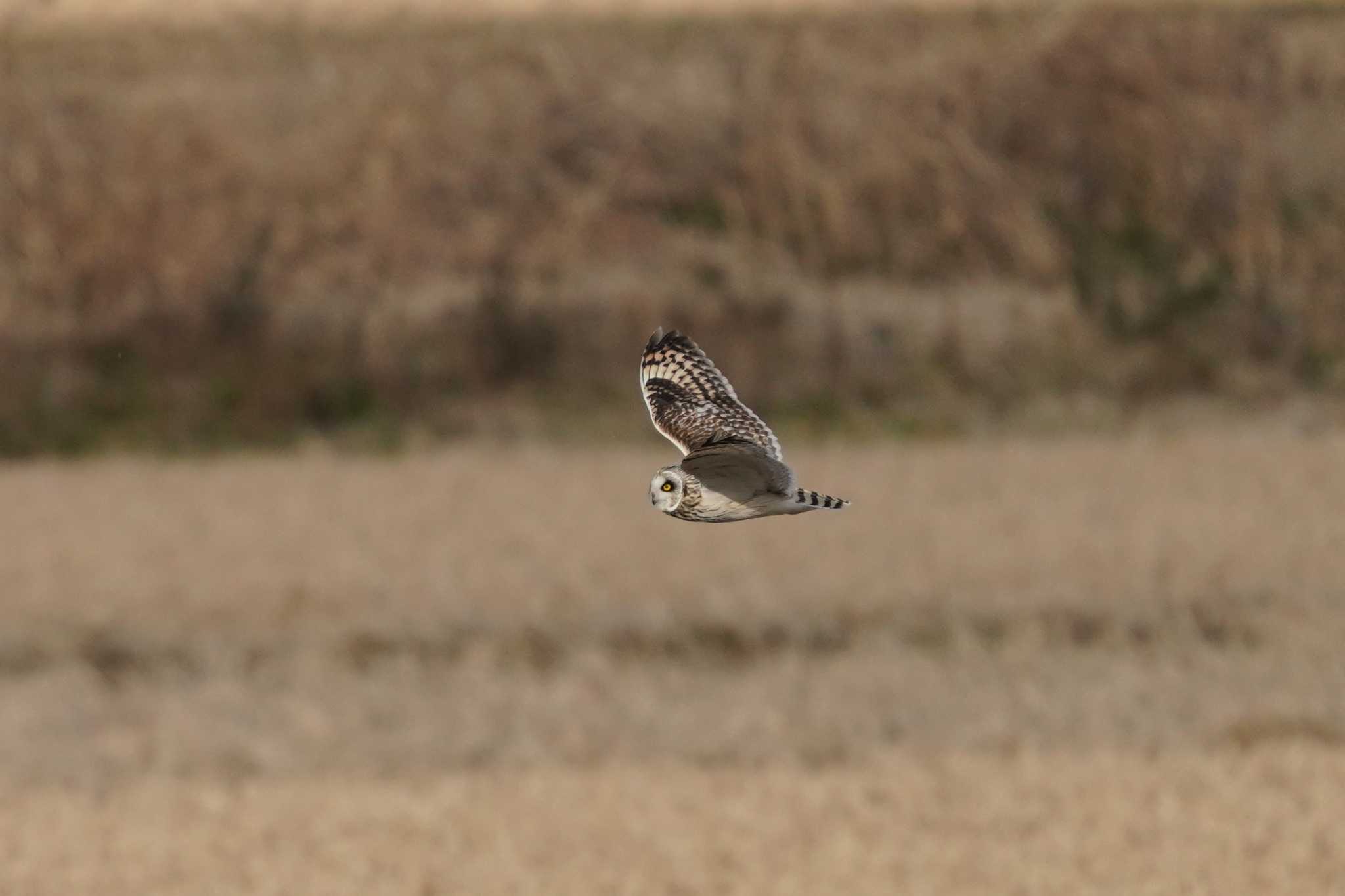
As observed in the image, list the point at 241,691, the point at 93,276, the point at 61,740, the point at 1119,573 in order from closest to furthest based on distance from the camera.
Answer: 1. the point at 61,740
2. the point at 241,691
3. the point at 1119,573
4. the point at 93,276

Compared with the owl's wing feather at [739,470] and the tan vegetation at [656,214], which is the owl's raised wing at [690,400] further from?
the tan vegetation at [656,214]

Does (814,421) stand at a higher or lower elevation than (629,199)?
lower

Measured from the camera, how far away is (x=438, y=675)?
26.9 metres

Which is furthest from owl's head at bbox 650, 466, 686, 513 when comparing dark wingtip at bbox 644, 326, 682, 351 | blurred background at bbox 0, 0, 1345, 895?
blurred background at bbox 0, 0, 1345, 895

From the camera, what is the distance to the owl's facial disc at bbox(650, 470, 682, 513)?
3.73 meters

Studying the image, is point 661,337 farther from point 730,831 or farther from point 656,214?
point 656,214

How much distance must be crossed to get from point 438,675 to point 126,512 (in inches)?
415

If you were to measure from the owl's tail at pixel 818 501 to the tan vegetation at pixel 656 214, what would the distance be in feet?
91.1

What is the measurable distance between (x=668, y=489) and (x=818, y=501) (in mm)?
267

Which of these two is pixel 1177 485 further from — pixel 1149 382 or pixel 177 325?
pixel 177 325

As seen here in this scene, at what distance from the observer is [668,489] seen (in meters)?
3.76

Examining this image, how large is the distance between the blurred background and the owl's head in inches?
617

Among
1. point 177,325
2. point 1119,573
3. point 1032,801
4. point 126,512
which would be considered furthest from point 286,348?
point 1032,801

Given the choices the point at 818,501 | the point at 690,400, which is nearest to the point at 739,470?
the point at 818,501
